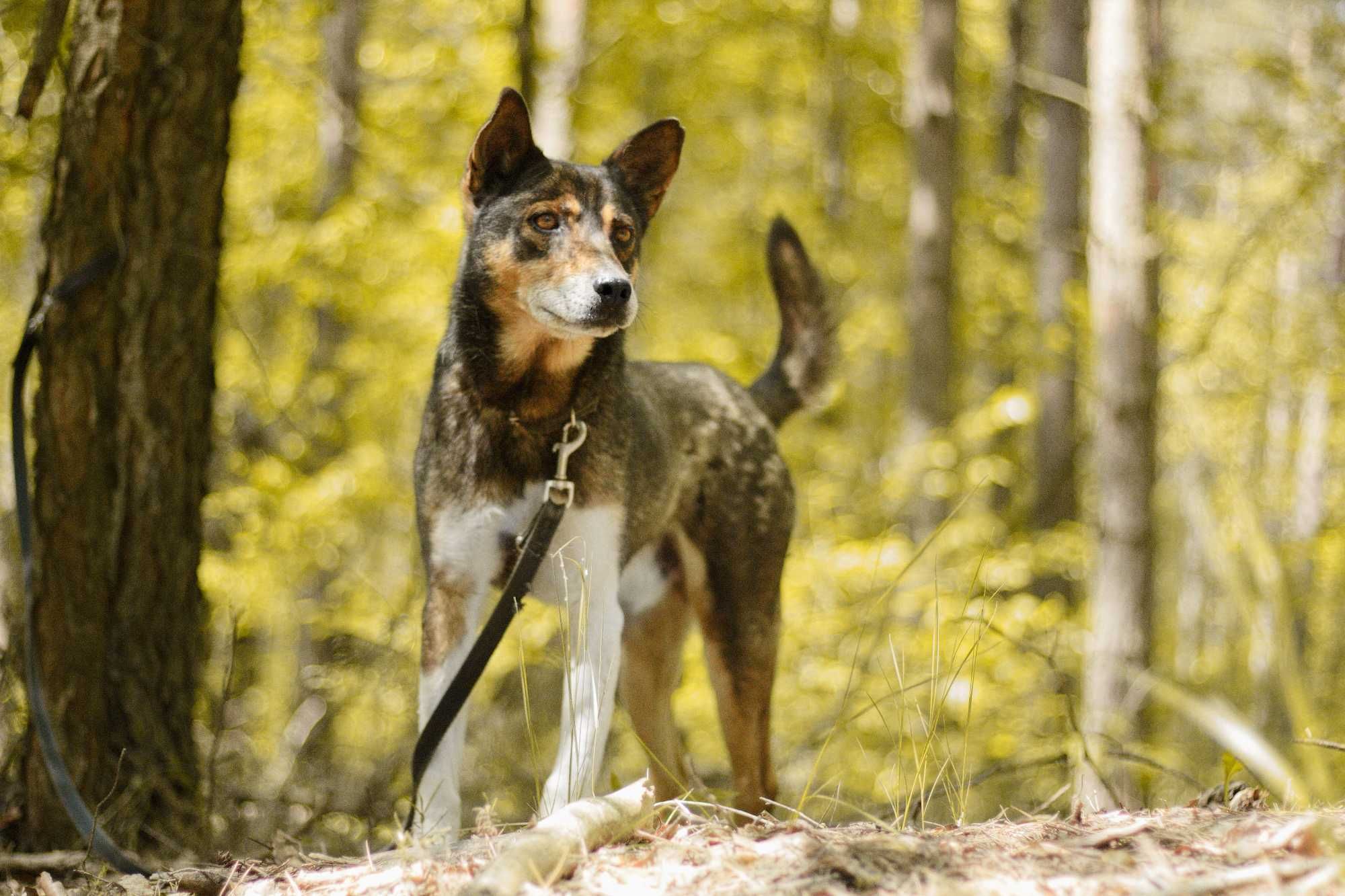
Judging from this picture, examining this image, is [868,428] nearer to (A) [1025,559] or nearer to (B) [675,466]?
(A) [1025,559]

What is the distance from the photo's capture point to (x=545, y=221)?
3.58 metres

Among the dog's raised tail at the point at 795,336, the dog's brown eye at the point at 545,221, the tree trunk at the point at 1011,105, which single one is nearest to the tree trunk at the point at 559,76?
the dog's raised tail at the point at 795,336

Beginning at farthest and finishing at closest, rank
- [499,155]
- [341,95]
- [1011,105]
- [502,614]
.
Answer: [1011,105], [341,95], [499,155], [502,614]

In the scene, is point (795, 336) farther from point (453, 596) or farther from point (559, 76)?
point (559, 76)

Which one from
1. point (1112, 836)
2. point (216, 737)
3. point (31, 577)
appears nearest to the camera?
point (1112, 836)

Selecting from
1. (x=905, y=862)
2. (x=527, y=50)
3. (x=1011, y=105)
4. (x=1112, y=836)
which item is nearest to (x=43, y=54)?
(x=905, y=862)

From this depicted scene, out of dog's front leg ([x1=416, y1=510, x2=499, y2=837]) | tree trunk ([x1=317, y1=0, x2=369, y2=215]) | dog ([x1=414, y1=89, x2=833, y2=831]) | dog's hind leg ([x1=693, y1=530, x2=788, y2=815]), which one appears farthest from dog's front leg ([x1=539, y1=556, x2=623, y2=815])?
tree trunk ([x1=317, y1=0, x2=369, y2=215])

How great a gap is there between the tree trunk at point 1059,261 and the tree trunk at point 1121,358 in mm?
5070

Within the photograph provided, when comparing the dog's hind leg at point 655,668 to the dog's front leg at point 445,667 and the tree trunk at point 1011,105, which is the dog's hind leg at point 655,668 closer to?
the dog's front leg at point 445,667

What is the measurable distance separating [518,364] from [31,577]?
177 centimetres

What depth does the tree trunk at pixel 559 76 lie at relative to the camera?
7.75 metres

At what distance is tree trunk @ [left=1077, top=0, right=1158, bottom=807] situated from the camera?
694 cm

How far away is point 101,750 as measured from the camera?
413 centimetres

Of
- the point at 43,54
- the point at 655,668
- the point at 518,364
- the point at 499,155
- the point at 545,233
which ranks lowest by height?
the point at 655,668
